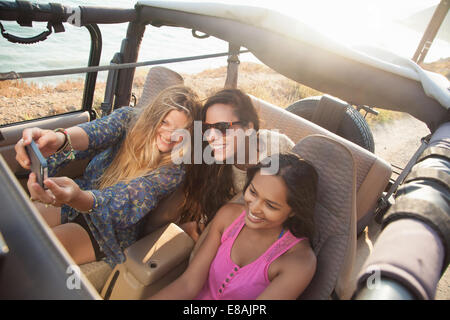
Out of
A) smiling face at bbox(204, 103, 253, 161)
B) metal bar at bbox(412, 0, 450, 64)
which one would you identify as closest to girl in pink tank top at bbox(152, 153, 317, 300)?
smiling face at bbox(204, 103, 253, 161)

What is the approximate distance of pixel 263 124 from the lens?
1.96 metres

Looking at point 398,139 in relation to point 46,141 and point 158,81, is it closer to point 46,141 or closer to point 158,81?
point 158,81

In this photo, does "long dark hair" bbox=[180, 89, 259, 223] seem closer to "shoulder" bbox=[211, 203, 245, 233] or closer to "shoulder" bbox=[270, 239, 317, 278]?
"shoulder" bbox=[211, 203, 245, 233]

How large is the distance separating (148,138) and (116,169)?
297mm

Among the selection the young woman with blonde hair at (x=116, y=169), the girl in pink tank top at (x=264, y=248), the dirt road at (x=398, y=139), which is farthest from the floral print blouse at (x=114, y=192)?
the dirt road at (x=398, y=139)

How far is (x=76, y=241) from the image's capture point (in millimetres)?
1597

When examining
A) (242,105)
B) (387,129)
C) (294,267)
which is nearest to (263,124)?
(242,105)

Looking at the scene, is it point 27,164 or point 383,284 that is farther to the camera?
point 27,164

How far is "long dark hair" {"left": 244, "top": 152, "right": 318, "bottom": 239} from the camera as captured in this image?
1.32 m

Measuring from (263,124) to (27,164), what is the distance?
4.25 feet

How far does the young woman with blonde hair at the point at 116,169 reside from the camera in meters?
1.47

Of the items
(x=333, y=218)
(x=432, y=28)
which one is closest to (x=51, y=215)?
(x=333, y=218)

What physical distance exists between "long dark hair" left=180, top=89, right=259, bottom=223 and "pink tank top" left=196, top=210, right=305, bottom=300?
0.34 meters
